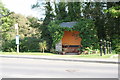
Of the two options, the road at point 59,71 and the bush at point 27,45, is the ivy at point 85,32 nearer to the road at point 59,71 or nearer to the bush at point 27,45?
the bush at point 27,45

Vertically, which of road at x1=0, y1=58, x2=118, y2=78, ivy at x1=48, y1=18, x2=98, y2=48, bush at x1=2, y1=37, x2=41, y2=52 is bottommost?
road at x1=0, y1=58, x2=118, y2=78

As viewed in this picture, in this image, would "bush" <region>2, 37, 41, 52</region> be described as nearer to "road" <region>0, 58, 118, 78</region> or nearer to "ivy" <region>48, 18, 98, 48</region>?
"ivy" <region>48, 18, 98, 48</region>

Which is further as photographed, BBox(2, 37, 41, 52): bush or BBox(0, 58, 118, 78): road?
BBox(2, 37, 41, 52): bush

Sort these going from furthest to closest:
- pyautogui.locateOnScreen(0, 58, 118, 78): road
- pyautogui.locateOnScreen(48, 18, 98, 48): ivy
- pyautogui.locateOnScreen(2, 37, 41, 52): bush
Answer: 1. pyautogui.locateOnScreen(2, 37, 41, 52): bush
2. pyautogui.locateOnScreen(48, 18, 98, 48): ivy
3. pyautogui.locateOnScreen(0, 58, 118, 78): road

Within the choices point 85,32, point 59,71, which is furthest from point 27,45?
point 59,71

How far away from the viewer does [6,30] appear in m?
28.6

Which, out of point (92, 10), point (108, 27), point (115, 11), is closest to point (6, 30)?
point (92, 10)

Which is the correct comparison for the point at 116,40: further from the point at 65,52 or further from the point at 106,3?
the point at 65,52

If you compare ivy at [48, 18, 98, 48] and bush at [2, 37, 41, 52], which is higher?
ivy at [48, 18, 98, 48]

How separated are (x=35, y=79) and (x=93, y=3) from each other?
1851cm

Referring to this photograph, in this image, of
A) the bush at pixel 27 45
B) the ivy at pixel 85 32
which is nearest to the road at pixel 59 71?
the ivy at pixel 85 32

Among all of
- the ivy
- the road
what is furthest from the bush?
the road

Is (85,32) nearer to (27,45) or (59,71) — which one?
(27,45)

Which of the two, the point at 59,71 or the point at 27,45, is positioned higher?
the point at 27,45
